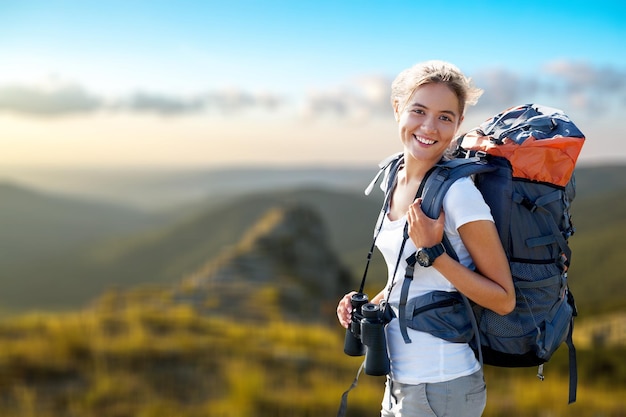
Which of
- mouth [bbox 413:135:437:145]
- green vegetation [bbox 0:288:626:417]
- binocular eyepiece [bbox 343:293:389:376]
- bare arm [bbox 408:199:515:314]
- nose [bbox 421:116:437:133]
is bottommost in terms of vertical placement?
green vegetation [bbox 0:288:626:417]

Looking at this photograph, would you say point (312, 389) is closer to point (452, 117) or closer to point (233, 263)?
point (452, 117)

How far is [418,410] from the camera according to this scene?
81.8 inches

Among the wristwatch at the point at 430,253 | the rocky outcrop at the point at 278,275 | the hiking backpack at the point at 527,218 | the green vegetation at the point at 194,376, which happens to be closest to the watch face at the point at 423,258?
the wristwatch at the point at 430,253

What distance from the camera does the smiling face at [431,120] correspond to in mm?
2123

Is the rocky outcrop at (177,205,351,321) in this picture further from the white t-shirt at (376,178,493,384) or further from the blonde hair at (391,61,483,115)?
the blonde hair at (391,61,483,115)

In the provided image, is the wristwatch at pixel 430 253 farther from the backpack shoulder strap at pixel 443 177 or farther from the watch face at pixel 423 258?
the backpack shoulder strap at pixel 443 177

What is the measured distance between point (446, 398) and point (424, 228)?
59 centimetres

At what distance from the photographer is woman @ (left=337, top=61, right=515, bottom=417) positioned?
1.96 m

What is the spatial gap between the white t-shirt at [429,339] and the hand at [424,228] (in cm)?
6

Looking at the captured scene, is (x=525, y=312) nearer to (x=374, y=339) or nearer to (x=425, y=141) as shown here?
(x=374, y=339)

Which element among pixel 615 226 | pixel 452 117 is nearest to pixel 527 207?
pixel 452 117

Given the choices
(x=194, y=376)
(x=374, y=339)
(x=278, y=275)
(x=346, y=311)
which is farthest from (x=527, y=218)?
(x=278, y=275)

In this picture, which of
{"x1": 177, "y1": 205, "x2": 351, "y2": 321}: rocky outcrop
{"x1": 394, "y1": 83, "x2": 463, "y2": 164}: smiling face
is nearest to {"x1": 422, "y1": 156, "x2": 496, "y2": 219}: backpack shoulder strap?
{"x1": 394, "y1": 83, "x2": 463, "y2": 164}: smiling face

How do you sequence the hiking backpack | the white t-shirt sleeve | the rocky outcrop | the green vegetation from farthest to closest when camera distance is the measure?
the rocky outcrop → the green vegetation → the hiking backpack → the white t-shirt sleeve
